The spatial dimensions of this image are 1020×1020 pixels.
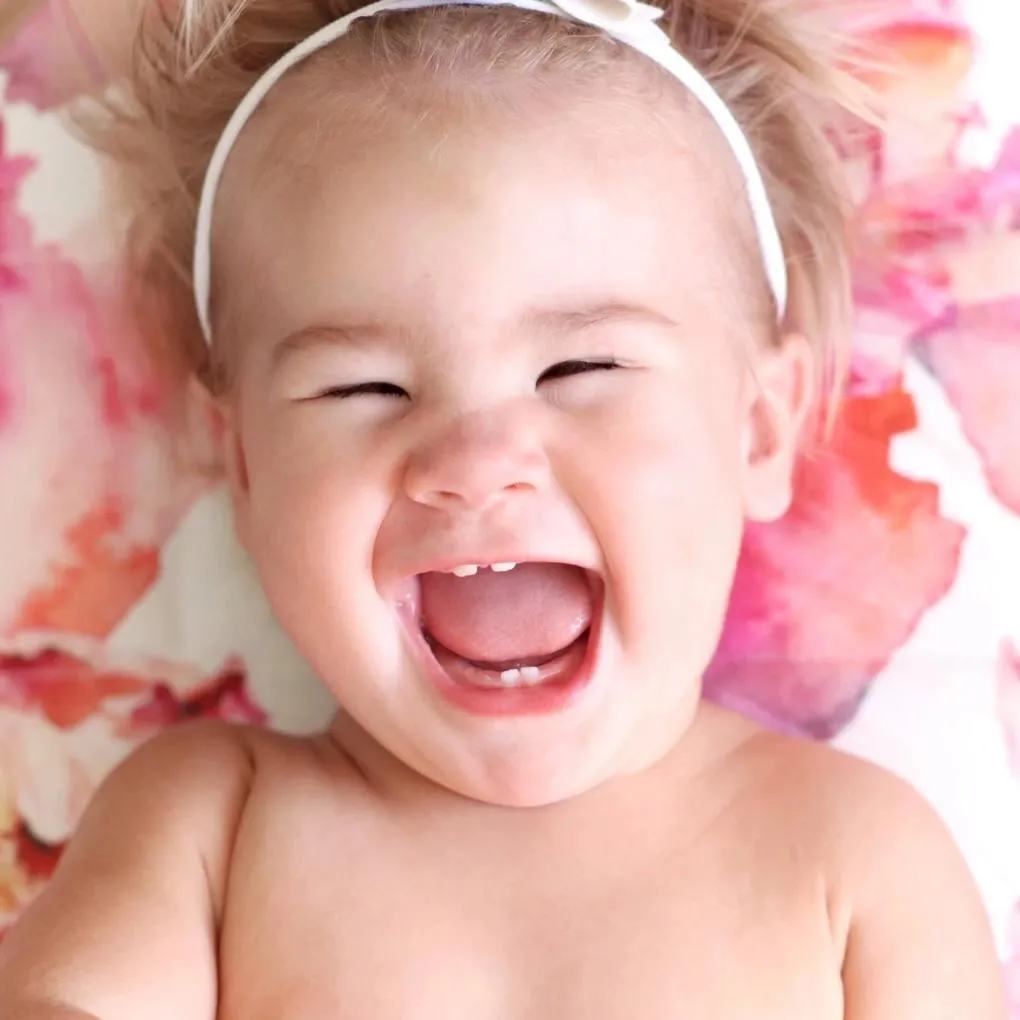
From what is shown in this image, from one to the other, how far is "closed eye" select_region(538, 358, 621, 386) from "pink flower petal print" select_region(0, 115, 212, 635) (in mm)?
454

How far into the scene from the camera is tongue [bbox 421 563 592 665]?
1.00 m

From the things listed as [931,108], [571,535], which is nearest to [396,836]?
[571,535]

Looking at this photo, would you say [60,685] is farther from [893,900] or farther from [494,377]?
[893,900]

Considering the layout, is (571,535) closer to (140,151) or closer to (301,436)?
(301,436)

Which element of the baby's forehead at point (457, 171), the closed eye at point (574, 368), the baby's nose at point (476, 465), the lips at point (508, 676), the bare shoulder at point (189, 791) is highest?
the baby's forehead at point (457, 171)

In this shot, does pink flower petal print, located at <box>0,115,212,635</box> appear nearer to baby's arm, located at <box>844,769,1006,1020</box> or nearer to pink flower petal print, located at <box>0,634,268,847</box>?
pink flower petal print, located at <box>0,634,268,847</box>

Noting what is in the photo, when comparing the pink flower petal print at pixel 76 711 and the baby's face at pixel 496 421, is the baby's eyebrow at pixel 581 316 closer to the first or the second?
the baby's face at pixel 496 421

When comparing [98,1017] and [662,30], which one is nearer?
[98,1017]

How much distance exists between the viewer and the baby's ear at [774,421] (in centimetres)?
110

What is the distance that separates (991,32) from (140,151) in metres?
0.78

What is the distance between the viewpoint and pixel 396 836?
1064mm

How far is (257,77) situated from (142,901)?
2.21 ft

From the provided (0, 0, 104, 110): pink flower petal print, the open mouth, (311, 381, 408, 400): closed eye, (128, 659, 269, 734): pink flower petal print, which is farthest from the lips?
(0, 0, 104, 110): pink flower petal print

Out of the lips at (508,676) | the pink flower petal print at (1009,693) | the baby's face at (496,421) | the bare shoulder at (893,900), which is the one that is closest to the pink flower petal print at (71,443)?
the baby's face at (496,421)
